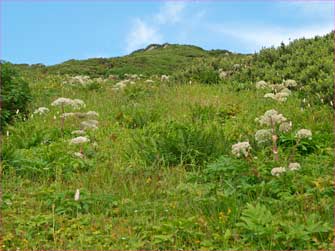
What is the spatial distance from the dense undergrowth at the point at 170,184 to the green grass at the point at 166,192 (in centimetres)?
1

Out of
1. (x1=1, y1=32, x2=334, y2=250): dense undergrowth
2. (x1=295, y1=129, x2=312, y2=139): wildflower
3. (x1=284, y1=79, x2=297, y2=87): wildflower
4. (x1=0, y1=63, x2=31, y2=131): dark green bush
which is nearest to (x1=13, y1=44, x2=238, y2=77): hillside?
(x1=0, y1=63, x2=31, y2=131): dark green bush

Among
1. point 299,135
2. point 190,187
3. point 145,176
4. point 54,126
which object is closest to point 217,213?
point 190,187

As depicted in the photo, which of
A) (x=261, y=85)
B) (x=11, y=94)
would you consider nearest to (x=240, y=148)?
(x=11, y=94)

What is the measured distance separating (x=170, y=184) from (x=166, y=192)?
286 millimetres

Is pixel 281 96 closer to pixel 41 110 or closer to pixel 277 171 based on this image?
pixel 41 110

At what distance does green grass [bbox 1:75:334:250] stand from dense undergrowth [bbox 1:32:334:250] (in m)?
0.01

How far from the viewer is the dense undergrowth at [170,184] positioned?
17.8 ft

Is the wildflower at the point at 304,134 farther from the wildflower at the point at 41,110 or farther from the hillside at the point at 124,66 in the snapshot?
the hillside at the point at 124,66

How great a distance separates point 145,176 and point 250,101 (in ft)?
18.8

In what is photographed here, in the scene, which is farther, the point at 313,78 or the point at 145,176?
the point at 313,78

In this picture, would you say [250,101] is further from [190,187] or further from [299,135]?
[190,187]

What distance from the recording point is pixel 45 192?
6.87 metres

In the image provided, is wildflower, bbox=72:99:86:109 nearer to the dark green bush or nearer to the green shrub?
the dark green bush

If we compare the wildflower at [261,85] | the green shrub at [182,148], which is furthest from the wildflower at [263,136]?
the wildflower at [261,85]
